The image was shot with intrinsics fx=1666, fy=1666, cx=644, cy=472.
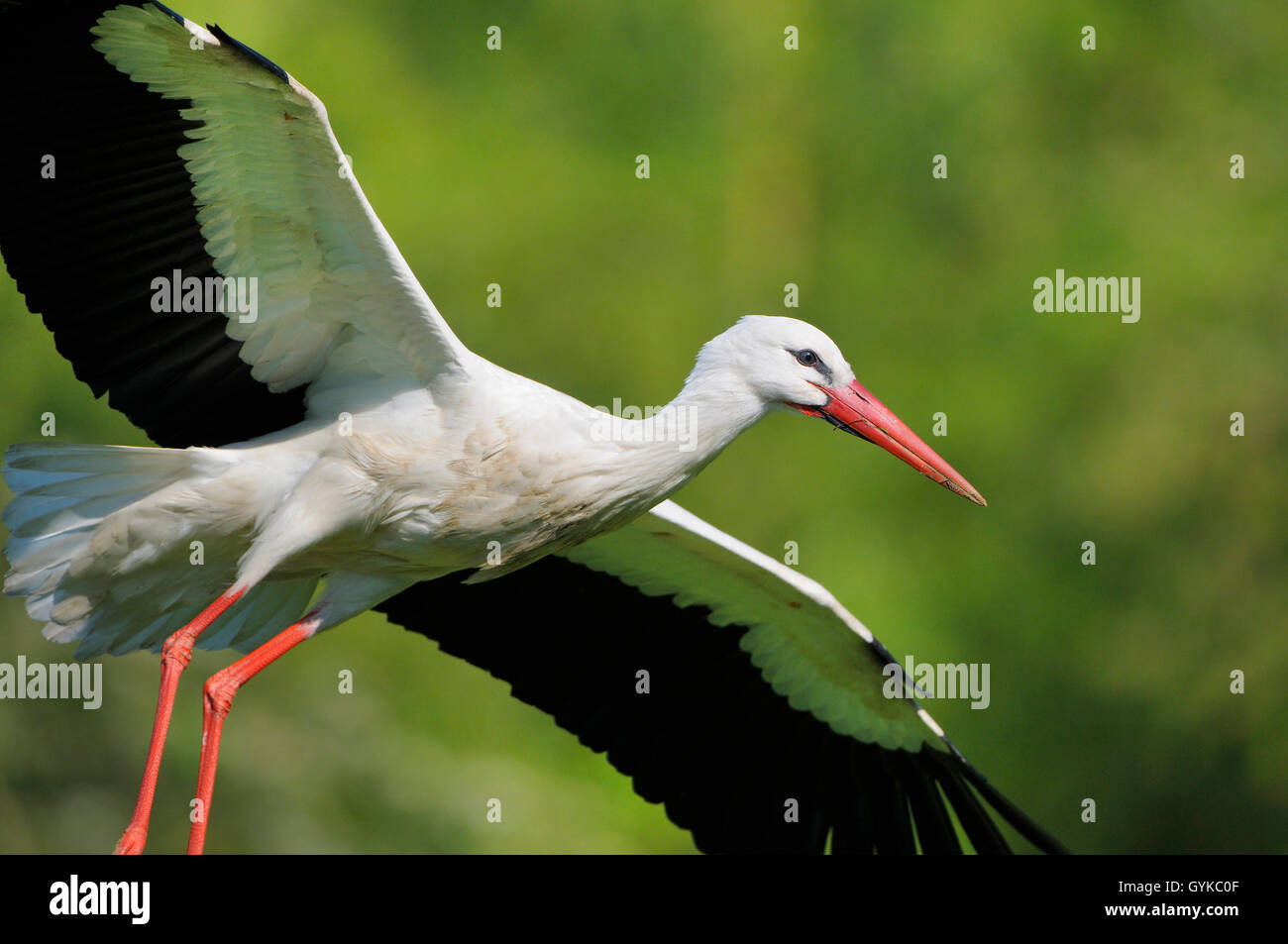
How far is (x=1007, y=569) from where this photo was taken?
38.6 feet

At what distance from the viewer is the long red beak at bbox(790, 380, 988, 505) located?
5.01 metres

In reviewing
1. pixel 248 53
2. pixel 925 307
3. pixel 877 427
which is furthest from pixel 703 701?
pixel 925 307

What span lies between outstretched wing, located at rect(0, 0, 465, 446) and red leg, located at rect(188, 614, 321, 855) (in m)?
0.65

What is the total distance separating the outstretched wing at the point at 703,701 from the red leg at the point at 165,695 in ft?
3.88

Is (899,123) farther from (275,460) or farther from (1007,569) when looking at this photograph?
(275,460)

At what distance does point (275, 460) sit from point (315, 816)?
Result: 315cm

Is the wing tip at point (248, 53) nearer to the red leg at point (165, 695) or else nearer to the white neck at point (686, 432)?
the white neck at point (686, 432)

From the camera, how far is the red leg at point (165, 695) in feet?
14.8

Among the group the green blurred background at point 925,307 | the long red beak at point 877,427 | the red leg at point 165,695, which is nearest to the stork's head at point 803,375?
the long red beak at point 877,427

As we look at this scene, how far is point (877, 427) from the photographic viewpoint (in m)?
5.05

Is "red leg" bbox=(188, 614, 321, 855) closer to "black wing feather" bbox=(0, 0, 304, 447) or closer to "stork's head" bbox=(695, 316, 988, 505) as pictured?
"black wing feather" bbox=(0, 0, 304, 447)

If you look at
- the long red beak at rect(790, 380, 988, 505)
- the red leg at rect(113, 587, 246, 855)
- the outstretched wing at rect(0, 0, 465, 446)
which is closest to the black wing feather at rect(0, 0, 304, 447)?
the outstretched wing at rect(0, 0, 465, 446)

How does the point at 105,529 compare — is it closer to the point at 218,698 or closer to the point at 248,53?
the point at 218,698
